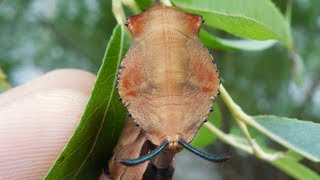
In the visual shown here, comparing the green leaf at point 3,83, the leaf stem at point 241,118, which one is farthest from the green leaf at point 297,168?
the green leaf at point 3,83

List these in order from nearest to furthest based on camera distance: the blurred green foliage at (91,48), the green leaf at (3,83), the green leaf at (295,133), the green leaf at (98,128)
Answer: the green leaf at (98,128)
the green leaf at (295,133)
the green leaf at (3,83)
the blurred green foliage at (91,48)

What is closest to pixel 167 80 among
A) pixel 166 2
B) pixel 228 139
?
pixel 166 2

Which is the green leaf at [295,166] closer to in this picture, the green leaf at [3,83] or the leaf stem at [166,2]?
the leaf stem at [166,2]

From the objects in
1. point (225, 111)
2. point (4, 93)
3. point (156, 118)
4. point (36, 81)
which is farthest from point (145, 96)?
point (225, 111)

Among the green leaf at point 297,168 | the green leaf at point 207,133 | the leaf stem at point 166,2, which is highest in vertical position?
the leaf stem at point 166,2

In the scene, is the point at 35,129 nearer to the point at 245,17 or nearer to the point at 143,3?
the point at 143,3

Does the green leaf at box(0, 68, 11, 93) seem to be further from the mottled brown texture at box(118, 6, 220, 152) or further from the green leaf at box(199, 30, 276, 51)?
the mottled brown texture at box(118, 6, 220, 152)
